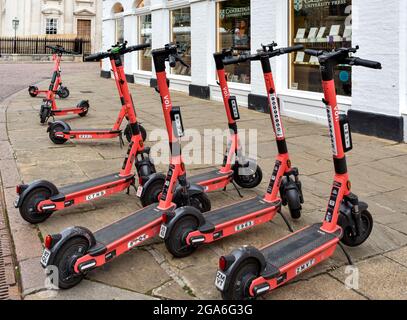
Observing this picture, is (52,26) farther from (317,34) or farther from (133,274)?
(133,274)

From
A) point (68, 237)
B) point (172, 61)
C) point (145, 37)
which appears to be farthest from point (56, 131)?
point (145, 37)

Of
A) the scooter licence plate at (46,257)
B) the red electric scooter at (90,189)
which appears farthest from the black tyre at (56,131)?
the scooter licence plate at (46,257)

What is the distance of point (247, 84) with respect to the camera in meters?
11.8

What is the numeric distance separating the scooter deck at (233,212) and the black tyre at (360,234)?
27.6 inches

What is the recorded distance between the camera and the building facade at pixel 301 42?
25.2 feet

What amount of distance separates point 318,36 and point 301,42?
1.63ft

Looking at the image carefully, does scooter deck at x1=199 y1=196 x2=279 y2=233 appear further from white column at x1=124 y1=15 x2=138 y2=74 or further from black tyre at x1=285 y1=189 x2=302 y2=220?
white column at x1=124 y1=15 x2=138 y2=74

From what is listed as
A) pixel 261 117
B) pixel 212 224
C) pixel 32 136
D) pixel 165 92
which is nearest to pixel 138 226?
pixel 212 224

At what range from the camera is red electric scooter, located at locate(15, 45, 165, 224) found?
4.30 meters

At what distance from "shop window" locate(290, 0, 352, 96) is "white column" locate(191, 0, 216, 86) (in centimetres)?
335

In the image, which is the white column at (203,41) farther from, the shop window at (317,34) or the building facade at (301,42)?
the shop window at (317,34)

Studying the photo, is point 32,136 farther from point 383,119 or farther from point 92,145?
point 383,119

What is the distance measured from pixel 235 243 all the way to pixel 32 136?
5.75 meters

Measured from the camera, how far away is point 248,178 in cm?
536
